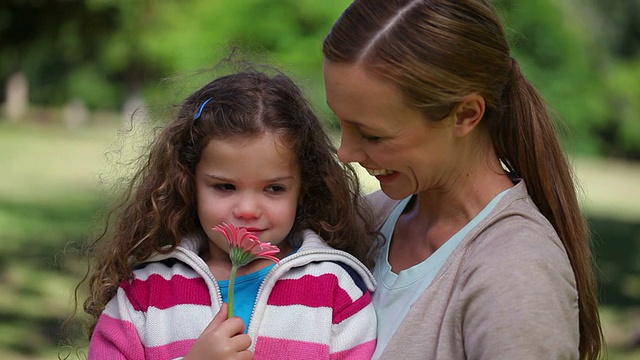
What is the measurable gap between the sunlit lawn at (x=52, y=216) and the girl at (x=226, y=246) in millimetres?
403

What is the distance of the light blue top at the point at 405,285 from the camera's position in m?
2.36

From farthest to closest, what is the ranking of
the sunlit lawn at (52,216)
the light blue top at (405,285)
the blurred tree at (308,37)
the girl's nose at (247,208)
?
the blurred tree at (308,37) < the sunlit lawn at (52,216) < the girl's nose at (247,208) < the light blue top at (405,285)

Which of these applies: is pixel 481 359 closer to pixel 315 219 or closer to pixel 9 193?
pixel 315 219

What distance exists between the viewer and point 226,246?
2584mm

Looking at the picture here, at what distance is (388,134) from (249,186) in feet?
1.45

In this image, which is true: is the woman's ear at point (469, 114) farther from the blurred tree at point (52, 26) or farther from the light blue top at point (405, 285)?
the blurred tree at point (52, 26)

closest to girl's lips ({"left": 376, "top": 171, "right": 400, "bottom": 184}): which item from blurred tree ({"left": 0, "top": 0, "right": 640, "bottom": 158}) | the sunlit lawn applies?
the sunlit lawn

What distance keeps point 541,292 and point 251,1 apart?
7.91 m

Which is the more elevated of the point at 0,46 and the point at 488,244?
the point at 0,46

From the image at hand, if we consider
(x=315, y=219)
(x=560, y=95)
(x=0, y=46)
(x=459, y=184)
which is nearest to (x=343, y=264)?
(x=315, y=219)

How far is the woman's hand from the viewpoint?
224 cm

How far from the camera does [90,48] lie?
2142 centimetres

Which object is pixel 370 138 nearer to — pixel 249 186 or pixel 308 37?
pixel 249 186

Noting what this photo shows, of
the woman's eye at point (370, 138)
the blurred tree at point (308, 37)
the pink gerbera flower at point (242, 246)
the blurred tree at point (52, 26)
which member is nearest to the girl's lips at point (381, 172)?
the woman's eye at point (370, 138)
